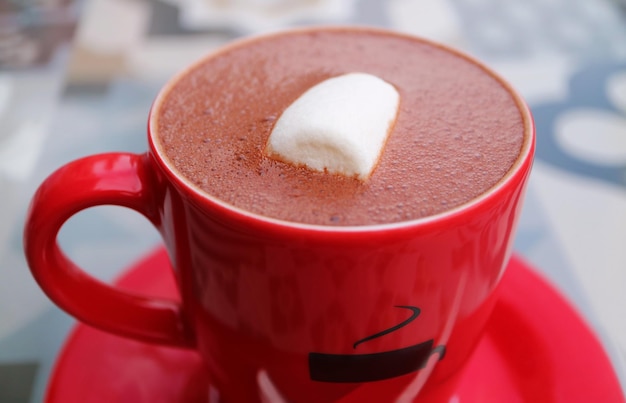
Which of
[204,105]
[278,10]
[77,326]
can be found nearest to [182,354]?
[77,326]

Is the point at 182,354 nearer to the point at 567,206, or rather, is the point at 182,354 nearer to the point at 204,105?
the point at 204,105

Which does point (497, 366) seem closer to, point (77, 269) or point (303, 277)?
point (303, 277)

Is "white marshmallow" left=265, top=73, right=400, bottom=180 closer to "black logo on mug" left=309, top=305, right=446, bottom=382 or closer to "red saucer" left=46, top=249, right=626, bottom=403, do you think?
"black logo on mug" left=309, top=305, right=446, bottom=382

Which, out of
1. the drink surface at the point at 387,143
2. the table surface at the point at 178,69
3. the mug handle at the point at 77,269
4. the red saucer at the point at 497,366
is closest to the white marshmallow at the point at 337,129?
the drink surface at the point at 387,143

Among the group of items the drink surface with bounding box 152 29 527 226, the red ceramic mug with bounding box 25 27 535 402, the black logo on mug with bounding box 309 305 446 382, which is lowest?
the black logo on mug with bounding box 309 305 446 382

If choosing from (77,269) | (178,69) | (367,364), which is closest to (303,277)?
(367,364)

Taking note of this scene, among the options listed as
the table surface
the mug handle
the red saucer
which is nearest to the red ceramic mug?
the mug handle

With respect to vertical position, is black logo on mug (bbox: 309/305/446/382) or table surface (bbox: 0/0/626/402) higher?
black logo on mug (bbox: 309/305/446/382)
